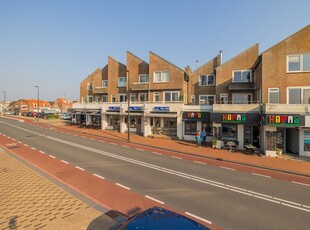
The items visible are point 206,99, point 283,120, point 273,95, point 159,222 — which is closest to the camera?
point 159,222

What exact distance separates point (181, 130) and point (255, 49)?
1324 cm

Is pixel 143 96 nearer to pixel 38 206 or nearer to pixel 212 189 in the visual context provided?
pixel 212 189

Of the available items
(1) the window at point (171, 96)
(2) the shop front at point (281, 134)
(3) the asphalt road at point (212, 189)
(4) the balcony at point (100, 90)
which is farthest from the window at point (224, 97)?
(4) the balcony at point (100, 90)

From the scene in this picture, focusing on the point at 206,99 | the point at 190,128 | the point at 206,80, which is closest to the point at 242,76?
the point at 206,80

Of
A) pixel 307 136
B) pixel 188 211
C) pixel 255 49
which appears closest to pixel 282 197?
pixel 188 211

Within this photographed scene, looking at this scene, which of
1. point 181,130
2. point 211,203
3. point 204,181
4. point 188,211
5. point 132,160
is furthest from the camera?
point 181,130

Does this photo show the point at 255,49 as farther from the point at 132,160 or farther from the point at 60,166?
the point at 60,166

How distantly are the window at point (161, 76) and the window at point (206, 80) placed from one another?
485 cm

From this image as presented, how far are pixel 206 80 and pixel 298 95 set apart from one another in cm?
1268

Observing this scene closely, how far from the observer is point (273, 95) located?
60.0 ft

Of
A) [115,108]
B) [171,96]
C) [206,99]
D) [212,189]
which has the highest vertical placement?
[171,96]

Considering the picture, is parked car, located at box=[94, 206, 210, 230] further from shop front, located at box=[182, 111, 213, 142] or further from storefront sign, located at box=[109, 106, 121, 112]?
storefront sign, located at box=[109, 106, 121, 112]

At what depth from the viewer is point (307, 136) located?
16.3 meters

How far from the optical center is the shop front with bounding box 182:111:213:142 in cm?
2285
